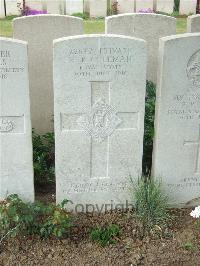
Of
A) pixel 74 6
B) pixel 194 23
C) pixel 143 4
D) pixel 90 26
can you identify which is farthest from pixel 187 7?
pixel 194 23

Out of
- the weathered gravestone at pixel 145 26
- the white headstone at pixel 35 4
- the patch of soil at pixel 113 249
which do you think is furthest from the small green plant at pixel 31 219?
the white headstone at pixel 35 4

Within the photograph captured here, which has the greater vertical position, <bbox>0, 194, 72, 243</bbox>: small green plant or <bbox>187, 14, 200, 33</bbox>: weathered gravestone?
<bbox>187, 14, 200, 33</bbox>: weathered gravestone

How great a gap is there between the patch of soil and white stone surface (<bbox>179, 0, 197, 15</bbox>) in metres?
11.8

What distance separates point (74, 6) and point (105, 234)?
12.0 meters

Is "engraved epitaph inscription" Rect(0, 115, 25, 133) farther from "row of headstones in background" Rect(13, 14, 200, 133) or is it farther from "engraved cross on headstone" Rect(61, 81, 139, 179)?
"row of headstones in background" Rect(13, 14, 200, 133)

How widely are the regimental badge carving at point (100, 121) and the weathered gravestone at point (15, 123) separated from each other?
0.58 metres

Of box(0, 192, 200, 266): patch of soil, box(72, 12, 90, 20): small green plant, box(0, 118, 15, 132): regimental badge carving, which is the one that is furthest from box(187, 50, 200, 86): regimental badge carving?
box(72, 12, 90, 20): small green plant

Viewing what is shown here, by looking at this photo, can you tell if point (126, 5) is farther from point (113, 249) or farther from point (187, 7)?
point (113, 249)

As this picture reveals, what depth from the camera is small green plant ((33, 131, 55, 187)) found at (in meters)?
5.39

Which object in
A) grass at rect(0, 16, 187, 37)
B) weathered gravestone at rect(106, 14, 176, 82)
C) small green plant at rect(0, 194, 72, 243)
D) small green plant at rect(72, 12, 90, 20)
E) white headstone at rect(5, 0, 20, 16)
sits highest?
white headstone at rect(5, 0, 20, 16)

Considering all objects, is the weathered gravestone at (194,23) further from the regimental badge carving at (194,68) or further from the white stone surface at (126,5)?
the white stone surface at (126,5)

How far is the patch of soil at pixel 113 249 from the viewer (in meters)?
4.22

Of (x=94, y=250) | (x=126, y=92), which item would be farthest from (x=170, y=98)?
(x=94, y=250)

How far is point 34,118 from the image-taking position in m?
6.23
